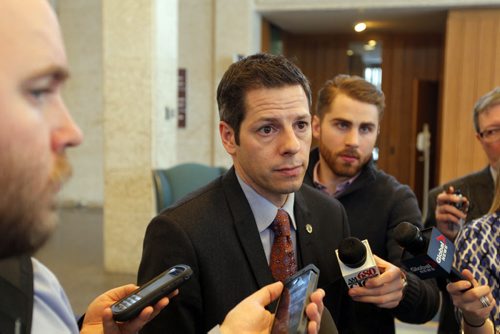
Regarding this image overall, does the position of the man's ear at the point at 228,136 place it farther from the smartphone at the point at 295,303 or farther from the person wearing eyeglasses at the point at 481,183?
the person wearing eyeglasses at the point at 481,183

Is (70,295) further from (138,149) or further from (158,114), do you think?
(158,114)

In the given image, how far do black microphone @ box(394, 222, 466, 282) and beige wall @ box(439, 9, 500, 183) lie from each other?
241 inches

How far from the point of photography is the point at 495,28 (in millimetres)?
7027

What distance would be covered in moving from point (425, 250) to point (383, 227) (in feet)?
2.39

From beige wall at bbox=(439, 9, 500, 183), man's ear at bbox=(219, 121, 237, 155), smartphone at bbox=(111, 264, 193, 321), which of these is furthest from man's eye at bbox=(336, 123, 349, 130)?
beige wall at bbox=(439, 9, 500, 183)

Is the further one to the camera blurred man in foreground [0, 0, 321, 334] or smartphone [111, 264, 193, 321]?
smartphone [111, 264, 193, 321]

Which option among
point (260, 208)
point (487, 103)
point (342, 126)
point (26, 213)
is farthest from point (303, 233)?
point (487, 103)

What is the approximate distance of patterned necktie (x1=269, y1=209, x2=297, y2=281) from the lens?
58.3 inches

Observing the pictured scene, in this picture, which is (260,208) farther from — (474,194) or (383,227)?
(474,194)

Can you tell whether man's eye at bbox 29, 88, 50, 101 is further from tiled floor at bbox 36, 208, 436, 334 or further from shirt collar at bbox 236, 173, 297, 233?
tiled floor at bbox 36, 208, 436, 334

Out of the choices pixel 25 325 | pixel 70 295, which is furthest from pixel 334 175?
pixel 70 295

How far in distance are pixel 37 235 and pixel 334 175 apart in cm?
165

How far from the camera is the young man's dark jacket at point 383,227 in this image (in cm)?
181

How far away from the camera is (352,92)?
7.54 feet
